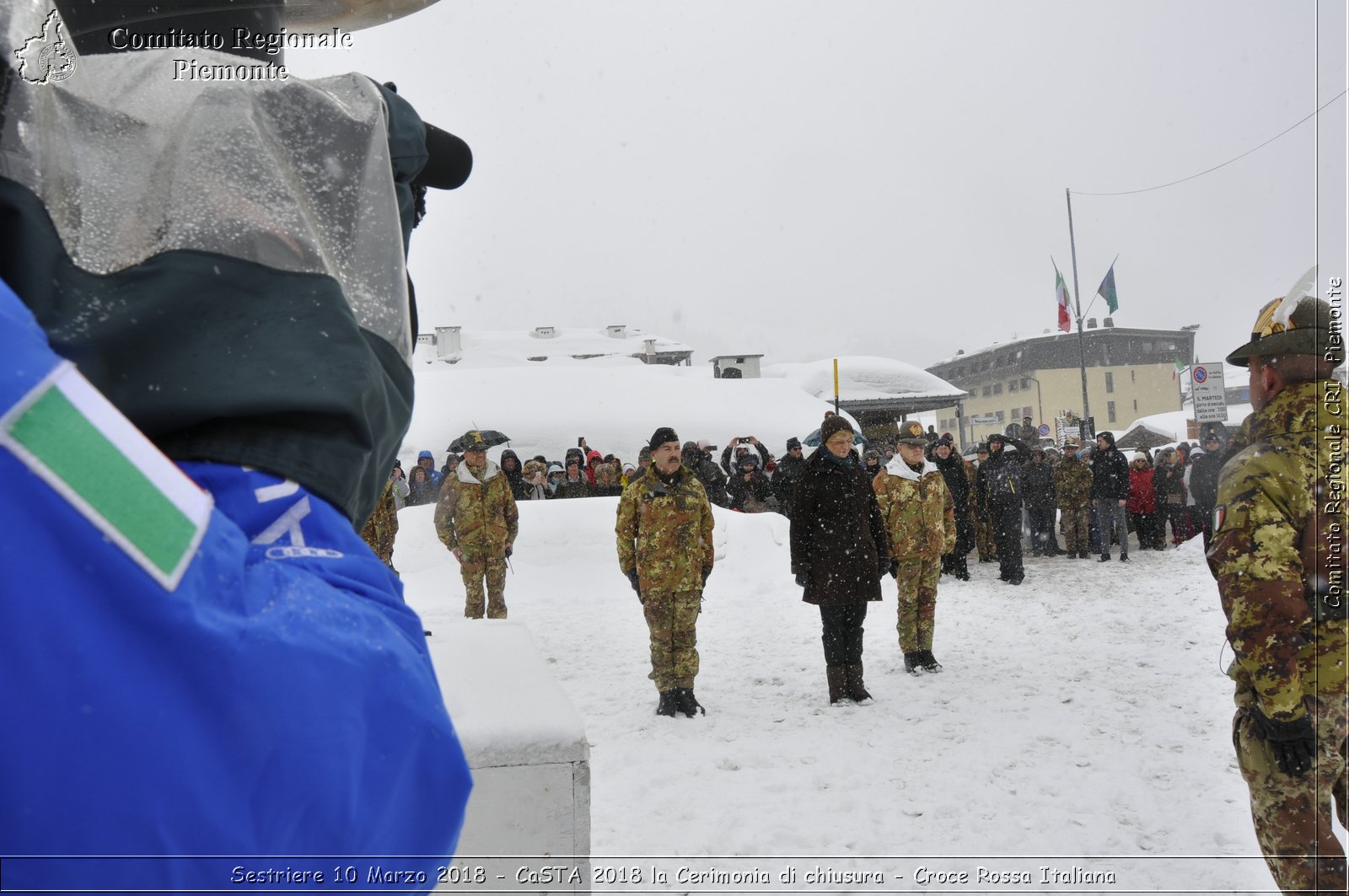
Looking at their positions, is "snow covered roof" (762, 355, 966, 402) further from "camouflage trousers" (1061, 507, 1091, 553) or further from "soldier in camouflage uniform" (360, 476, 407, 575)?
"soldier in camouflage uniform" (360, 476, 407, 575)

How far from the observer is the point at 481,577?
9227 mm

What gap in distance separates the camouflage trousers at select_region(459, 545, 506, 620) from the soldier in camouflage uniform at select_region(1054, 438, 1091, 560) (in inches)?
382

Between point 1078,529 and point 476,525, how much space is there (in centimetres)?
1038

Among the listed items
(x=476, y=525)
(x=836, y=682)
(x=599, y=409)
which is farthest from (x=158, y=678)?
(x=599, y=409)

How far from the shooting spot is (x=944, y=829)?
4055mm

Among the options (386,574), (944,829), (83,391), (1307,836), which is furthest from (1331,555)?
(83,391)

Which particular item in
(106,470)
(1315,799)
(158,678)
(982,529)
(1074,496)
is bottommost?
(982,529)

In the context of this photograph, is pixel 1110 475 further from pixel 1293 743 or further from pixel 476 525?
pixel 1293 743

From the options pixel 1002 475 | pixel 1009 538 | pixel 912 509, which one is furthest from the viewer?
pixel 1009 538

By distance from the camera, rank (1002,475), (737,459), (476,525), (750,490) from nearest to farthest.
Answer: (476,525)
(1002,475)
(750,490)
(737,459)

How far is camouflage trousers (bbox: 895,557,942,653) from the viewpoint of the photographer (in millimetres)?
7301

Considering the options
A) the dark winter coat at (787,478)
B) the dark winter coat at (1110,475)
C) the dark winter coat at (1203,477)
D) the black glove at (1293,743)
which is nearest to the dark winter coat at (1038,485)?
the dark winter coat at (1110,475)

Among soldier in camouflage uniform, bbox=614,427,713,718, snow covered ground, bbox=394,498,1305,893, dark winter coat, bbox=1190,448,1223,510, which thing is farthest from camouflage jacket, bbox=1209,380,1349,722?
dark winter coat, bbox=1190,448,1223,510

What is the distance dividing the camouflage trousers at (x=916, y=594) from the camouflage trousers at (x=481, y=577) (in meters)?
4.25
